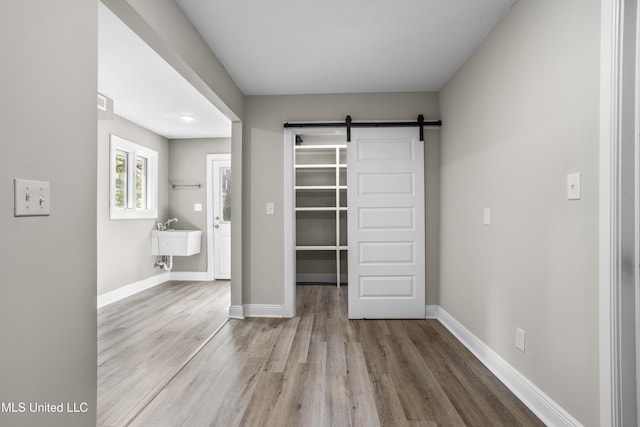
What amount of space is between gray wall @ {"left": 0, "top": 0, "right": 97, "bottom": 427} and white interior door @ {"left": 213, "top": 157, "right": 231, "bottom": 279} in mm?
4163

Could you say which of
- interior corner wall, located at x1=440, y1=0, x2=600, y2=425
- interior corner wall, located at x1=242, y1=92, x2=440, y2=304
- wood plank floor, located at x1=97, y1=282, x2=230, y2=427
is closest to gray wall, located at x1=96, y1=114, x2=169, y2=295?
wood plank floor, located at x1=97, y1=282, x2=230, y2=427

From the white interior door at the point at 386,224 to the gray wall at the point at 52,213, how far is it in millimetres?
2582

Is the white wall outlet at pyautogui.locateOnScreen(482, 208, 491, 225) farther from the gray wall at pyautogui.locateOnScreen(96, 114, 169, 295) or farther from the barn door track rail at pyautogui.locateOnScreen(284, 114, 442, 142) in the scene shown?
the gray wall at pyautogui.locateOnScreen(96, 114, 169, 295)

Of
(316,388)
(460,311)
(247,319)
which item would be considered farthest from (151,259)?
(460,311)

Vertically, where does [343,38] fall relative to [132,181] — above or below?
above

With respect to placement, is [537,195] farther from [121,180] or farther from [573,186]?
[121,180]

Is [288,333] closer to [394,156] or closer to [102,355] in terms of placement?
[102,355]

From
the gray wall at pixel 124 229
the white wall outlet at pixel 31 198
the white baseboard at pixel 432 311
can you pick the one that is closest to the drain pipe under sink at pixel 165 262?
the gray wall at pixel 124 229

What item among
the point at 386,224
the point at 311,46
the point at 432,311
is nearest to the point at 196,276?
the point at 386,224

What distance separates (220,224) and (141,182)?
1318 mm

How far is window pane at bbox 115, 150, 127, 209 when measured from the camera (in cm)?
450

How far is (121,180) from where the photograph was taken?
15.0ft

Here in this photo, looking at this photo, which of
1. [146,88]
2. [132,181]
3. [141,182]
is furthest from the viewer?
[141,182]

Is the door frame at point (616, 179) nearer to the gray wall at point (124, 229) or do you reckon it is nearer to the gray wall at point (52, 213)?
the gray wall at point (52, 213)
